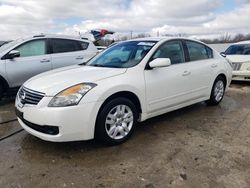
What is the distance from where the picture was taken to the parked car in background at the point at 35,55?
650 cm

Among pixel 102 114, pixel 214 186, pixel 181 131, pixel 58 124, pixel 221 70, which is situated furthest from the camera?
pixel 221 70

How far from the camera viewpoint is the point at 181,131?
450 cm

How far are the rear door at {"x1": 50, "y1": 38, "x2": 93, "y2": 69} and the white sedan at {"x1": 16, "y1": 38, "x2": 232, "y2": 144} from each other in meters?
2.48

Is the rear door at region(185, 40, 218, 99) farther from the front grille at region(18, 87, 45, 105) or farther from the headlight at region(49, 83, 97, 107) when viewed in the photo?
the front grille at region(18, 87, 45, 105)

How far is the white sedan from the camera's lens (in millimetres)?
3467

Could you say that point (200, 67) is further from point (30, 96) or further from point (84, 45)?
point (84, 45)

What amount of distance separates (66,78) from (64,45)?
3.98 meters

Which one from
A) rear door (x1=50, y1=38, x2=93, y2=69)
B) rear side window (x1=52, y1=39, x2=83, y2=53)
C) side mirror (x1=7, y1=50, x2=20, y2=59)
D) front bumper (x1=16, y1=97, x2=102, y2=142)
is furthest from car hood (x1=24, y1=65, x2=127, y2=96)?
rear side window (x1=52, y1=39, x2=83, y2=53)

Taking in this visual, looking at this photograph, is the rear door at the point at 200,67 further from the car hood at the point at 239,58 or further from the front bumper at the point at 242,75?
the car hood at the point at 239,58

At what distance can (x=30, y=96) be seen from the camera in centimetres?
373

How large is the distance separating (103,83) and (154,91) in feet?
3.13

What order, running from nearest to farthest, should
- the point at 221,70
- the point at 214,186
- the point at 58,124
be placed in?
the point at 214,186 < the point at 58,124 < the point at 221,70

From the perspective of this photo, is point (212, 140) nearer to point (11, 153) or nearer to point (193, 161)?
point (193, 161)

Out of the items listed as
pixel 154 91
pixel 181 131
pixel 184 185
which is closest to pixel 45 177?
pixel 184 185
